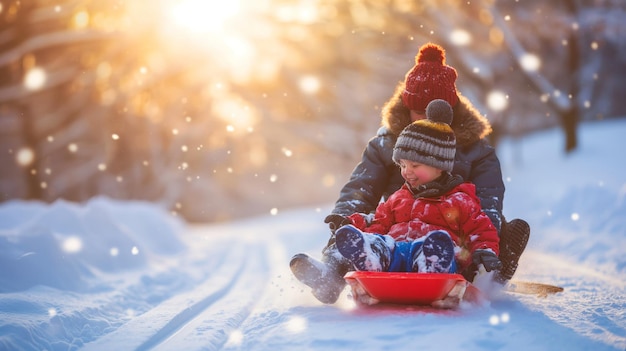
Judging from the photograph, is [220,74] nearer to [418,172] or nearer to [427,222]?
[418,172]

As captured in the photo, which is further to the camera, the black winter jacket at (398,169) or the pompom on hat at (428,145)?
the black winter jacket at (398,169)

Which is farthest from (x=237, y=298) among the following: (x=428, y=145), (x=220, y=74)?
(x=220, y=74)

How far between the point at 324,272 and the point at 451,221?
79 centimetres

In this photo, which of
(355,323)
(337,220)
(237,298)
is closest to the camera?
(355,323)

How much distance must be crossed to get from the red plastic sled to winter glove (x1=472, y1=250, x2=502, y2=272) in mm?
148

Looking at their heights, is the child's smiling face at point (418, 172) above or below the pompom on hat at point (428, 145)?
below

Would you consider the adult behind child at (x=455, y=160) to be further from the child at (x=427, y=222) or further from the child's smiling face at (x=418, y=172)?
the child's smiling face at (x=418, y=172)

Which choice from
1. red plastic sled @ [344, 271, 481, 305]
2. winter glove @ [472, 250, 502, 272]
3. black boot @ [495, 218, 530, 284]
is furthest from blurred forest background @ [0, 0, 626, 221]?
red plastic sled @ [344, 271, 481, 305]

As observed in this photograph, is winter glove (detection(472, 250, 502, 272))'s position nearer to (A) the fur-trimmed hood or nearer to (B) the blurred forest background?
(A) the fur-trimmed hood

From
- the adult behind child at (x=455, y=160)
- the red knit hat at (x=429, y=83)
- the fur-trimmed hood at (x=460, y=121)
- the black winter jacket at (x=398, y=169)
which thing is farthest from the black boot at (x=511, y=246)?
the red knit hat at (x=429, y=83)

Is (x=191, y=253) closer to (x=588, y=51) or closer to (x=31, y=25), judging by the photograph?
(x=31, y=25)

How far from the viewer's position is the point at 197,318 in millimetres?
3738

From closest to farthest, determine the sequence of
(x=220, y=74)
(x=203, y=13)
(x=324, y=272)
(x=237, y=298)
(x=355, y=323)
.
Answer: (x=355, y=323)
(x=324, y=272)
(x=237, y=298)
(x=203, y=13)
(x=220, y=74)

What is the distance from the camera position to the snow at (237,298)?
278cm
